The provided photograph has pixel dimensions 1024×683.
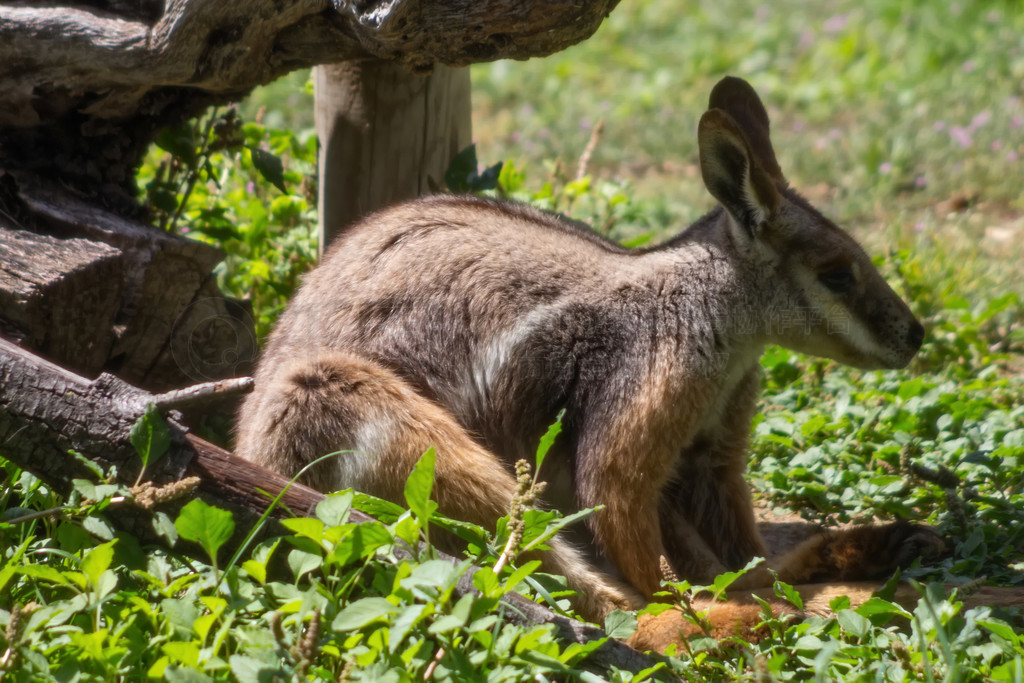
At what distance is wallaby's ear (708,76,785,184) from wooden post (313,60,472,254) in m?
1.21

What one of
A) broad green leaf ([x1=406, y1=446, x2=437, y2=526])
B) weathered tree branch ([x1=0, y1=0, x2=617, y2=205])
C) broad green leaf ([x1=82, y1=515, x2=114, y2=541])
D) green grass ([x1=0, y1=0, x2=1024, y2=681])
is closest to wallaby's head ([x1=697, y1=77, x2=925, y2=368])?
green grass ([x1=0, y1=0, x2=1024, y2=681])

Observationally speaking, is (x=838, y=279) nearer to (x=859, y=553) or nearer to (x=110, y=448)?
(x=859, y=553)

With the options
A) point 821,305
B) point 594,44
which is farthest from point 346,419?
point 594,44

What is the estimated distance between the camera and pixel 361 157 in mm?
4574

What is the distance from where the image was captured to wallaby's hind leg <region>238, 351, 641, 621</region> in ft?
10.8

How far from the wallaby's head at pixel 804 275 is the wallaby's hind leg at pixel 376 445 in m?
1.24

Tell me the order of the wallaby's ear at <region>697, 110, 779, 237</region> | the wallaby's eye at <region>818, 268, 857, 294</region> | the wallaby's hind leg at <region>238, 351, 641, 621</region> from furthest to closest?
the wallaby's eye at <region>818, 268, 857, 294</region>
the wallaby's ear at <region>697, 110, 779, 237</region>
the wallaby's hind leg at <region>238, 351, 641, 621</region>

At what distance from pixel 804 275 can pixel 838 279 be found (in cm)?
14

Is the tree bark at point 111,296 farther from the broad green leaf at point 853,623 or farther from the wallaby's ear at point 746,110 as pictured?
the broad green leaf at point 853,623

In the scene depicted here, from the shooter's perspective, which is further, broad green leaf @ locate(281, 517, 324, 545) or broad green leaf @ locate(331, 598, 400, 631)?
broad green leaf @ locate(281, 517, 324, 545)

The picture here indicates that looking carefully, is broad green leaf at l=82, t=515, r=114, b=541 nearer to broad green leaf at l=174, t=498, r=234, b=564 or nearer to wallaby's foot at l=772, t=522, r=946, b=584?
broad green leaf at l=174, t=498, r=234, b=564

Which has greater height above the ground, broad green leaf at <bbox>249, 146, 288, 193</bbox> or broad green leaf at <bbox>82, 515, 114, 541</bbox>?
broad green leaf at <bbox>249, 146, 288, 193</bbox>

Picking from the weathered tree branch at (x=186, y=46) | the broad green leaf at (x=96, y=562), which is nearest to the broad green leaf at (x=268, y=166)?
the weathered tree branch at (x=186, y=46)

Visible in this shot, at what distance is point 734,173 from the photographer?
370cm
